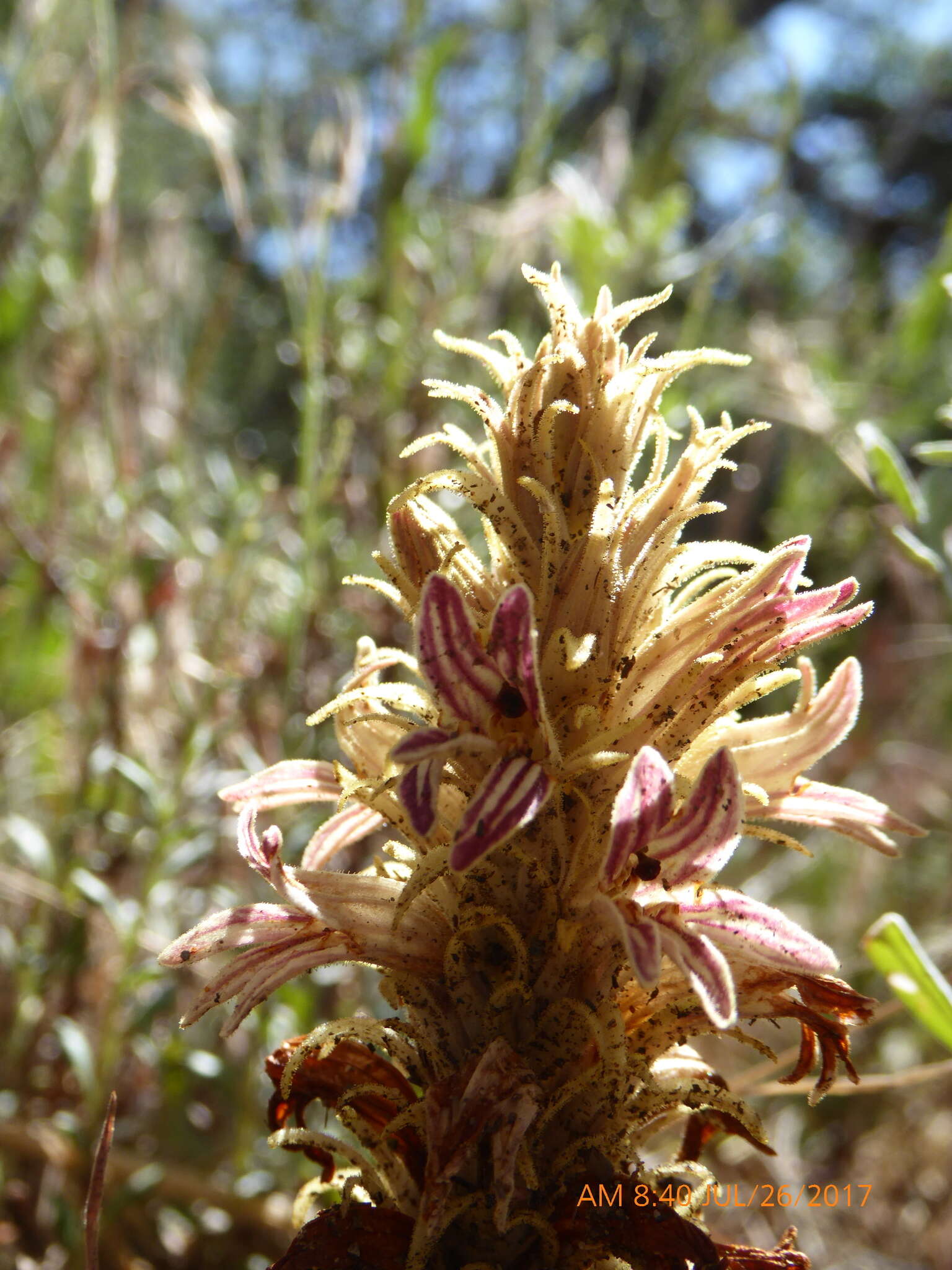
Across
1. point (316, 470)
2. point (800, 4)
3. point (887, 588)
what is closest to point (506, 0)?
point (800, 4)

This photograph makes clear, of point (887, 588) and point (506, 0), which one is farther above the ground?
point (506, 0)

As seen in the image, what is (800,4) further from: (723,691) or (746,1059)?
(723,691)

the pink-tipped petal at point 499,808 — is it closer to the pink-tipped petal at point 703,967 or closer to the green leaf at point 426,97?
the pink-tipped petal at point 703,967

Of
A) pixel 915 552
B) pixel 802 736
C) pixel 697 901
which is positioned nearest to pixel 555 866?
pixel 697 901

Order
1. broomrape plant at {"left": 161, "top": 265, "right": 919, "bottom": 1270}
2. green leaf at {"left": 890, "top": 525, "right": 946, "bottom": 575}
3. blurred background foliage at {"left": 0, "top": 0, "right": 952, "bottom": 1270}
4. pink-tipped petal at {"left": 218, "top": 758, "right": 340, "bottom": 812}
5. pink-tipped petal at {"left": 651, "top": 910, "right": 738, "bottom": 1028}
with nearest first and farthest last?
1. pink-tipped petal at {"left": 651, "top": 910, "right": 738, "bottom": 1028}
2. broomrape plant at {"left": 161, "top": 265, "right": 919, "bottom": 1270}
3. pink-tipped petal at {"left": 218, "top": 758, "right": 340, "bottom": 812}
4. green leaf at {"left": 890, "top": 525, "right": 946, "bottom": 575}
5. blurred background foliage at {"left": 0, "top": 0, "right": 952, "bottom": 1270}

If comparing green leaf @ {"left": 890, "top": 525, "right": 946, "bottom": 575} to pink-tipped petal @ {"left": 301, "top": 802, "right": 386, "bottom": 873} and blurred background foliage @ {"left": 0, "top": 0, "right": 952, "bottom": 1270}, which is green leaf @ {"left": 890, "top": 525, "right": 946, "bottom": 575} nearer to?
blurred background foliage @ {"left": 0, "top": 0, "right": 952, "bottom": 1270}

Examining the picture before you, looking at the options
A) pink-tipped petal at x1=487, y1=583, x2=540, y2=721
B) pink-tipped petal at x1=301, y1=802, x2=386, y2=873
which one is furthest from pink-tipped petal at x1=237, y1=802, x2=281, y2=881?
pink-tipped petal at x1=487, y1=583, x2=540, y2=721

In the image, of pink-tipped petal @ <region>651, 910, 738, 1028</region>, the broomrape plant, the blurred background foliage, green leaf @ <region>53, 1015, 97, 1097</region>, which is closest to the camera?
pink-tipped petal @ <region>651, 910, 738, 1028</region>
